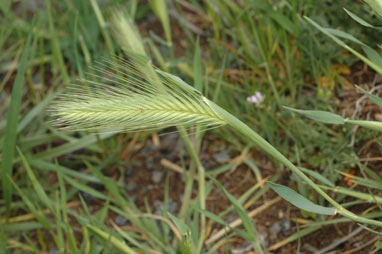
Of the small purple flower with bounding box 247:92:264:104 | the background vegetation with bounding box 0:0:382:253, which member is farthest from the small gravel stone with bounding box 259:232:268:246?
the small purple flower with bounding box 247:92:264:104

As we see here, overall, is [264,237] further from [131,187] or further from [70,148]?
[70,148]

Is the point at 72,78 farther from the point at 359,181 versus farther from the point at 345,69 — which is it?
the point at 359,181

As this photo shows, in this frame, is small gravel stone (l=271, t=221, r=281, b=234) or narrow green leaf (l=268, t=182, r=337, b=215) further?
small gravel stone (l=271, t=221, r=281, b=234)

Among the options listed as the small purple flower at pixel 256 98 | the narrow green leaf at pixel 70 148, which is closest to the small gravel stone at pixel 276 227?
the small purple flower at pixel 256 98

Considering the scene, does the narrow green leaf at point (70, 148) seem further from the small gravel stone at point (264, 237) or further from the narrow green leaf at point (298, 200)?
the narrow green leaf at point (298, 200)

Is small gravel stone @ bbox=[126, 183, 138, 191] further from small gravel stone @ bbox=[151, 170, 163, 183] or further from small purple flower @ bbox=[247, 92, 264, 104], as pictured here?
small purple flower @ bbox=[247, 92, 264, 104]

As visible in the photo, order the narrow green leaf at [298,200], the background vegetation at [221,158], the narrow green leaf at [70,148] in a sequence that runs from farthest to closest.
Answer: the narrow green leaf at [70,148] < the background vegetation at [221,158] < the narrow green leaf at [298,200]

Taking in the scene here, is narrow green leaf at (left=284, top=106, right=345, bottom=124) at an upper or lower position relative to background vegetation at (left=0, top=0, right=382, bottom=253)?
upper

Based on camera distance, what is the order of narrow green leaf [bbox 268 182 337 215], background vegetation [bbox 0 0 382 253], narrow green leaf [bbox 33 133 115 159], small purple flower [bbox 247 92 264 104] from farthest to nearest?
narrow green leaf [bbox 33 133 115 159] → small purple flower [bbox 247 92 264 104] → background vegetation [bbox 0 0 382 253] → narrow green leaf [bbox 268 182 337 215]
